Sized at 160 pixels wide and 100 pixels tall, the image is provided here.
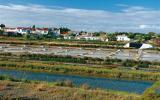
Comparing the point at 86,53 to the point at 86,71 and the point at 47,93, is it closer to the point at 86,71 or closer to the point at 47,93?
the point at 86,71

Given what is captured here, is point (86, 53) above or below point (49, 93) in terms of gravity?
below

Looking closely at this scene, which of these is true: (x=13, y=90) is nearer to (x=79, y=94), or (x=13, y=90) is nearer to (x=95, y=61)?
(x=79, y=94)

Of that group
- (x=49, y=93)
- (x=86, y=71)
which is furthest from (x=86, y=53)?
(x=49, y=93)

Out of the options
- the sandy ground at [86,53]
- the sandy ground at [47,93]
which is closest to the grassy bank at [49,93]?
the sandy ground at [47,93]

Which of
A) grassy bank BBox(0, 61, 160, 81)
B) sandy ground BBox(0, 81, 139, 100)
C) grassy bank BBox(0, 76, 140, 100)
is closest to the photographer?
sandy ground BBox(0, 81, 139, 100)

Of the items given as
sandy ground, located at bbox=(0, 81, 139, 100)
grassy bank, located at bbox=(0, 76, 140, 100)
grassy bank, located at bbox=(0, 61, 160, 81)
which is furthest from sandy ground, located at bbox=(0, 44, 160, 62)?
sandy ground, located at bbox=(0, 81, 139, 100)

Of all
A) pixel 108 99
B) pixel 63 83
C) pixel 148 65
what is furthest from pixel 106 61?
pixel 108 99

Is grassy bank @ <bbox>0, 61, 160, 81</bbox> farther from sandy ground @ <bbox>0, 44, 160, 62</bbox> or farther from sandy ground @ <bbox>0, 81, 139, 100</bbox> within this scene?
sandy ground @ <bbox>0, 81, 139, 100</bbox>

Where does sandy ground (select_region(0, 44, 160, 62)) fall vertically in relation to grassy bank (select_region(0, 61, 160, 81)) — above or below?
below

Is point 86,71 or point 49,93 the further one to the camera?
point 86,71

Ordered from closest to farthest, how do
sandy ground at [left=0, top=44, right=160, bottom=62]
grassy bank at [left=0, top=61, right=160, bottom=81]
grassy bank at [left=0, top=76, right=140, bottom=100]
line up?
grassy bank at [left=0, top=76, right=140, bottom=100]
grassy bank at [left=0, top=61, right=160, bottom=81]
sandy ground at [left=0, top=44, right=160, bottom=62]

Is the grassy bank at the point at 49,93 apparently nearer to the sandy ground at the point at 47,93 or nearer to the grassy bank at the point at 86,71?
the sandy ground at the point at 47,93

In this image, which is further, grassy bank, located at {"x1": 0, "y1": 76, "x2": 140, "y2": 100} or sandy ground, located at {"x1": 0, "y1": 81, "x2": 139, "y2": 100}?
grassy bank, located at {"x1": 0, "y1": 76, "x2": 140, "y2": 100}

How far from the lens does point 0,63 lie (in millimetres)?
40000
